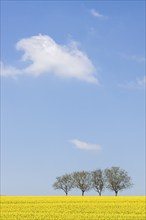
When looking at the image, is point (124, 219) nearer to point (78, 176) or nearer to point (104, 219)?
point (104, 219)

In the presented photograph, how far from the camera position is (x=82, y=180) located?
127 metres

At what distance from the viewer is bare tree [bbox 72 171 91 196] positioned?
125 meters

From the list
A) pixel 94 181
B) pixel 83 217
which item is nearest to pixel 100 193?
pixel 94 181

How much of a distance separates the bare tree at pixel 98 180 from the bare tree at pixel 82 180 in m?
1.21

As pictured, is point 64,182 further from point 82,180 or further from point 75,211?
point 75,211

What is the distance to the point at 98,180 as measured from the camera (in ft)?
412

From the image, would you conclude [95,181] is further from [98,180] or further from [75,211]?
[75,211]

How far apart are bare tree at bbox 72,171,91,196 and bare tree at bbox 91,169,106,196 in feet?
3.96

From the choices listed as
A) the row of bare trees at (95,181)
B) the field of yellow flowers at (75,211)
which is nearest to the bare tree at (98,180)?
the row of bare trees at (95,181)

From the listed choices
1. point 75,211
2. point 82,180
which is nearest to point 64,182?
point 82,180

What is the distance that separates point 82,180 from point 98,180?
15.1ft

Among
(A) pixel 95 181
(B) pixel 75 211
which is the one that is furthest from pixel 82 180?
(B) pixel 75 211

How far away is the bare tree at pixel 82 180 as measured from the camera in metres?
125

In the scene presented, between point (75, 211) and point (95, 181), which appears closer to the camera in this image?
point (75, 211)
